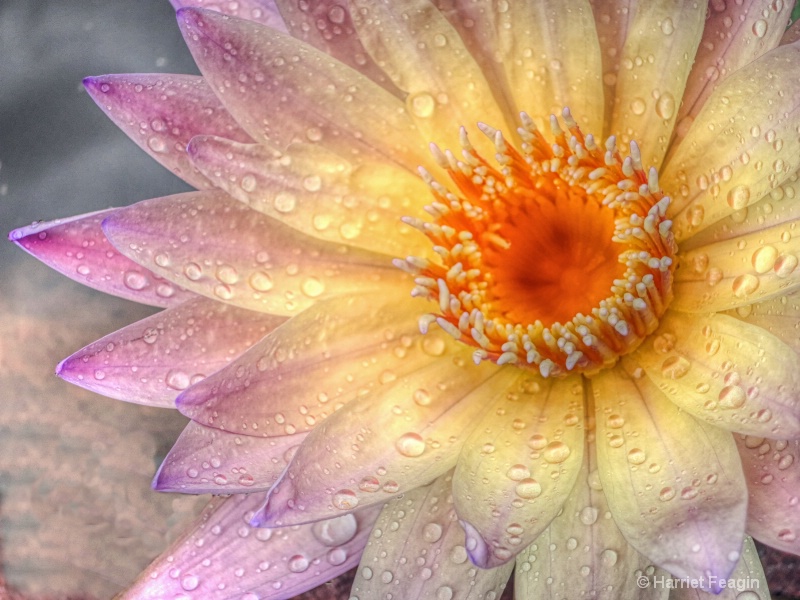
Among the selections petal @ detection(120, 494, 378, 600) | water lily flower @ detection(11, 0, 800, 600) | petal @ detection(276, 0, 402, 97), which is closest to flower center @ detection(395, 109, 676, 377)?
water lily flower @ detection(11, 0, 800, 600)

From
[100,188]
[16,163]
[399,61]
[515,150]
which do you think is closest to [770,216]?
[515,150]

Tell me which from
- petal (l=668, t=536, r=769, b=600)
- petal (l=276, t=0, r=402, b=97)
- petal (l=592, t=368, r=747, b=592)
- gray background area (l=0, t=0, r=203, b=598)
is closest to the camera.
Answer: petal (l=592, t=368, r=747, b=592)

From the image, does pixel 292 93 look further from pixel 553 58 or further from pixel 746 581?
pixel 746 581

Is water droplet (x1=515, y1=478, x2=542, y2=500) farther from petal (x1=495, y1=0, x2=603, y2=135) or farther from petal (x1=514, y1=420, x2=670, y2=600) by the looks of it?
petal (x1=495, y1=0, x2=603, y2=135)

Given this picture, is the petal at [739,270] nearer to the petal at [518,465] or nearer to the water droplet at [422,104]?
the petal at [518,465]

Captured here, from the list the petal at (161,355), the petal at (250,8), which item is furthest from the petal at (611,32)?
the petal at (161,355)

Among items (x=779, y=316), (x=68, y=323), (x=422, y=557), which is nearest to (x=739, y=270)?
(x=779, y=316)
